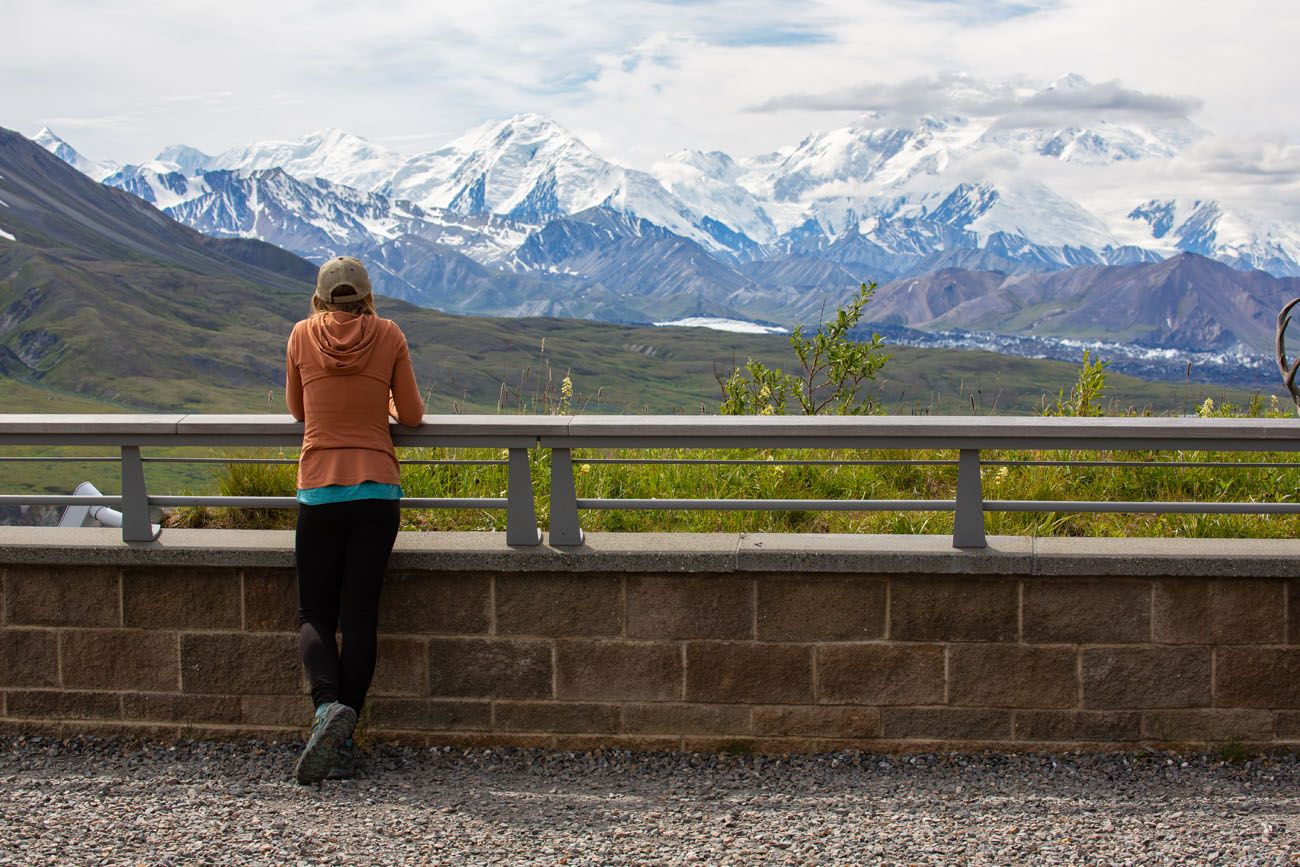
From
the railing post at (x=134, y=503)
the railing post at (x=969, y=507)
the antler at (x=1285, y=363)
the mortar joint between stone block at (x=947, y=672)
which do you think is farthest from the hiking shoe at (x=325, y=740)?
the antler at (x=1285, y=363)

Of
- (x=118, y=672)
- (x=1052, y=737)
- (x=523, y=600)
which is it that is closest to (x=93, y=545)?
(x=118, y=672)

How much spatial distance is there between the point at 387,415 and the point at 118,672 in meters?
1.59

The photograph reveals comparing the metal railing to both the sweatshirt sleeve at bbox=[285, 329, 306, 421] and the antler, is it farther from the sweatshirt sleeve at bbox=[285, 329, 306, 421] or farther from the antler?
the antler

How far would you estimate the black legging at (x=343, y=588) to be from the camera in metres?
4.65

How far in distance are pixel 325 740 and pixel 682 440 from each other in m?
1.63

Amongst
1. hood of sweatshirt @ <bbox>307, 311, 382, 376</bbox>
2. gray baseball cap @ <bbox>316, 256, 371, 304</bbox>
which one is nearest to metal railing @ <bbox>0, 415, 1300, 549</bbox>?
hood of sweatshirt @ <bbox>307, 311, 382, 376</bbox>

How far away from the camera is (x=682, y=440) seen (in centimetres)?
487

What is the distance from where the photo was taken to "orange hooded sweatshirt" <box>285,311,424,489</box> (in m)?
4.58

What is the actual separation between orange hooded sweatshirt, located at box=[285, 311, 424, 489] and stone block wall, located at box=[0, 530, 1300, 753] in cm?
58

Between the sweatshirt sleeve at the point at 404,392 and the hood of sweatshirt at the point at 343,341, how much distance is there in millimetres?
117

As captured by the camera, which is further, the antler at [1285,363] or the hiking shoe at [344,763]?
the antler at [1285,363]

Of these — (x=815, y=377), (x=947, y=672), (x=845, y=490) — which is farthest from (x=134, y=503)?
(x=815, y=377)

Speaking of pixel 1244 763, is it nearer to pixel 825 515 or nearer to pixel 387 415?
pixel 825 515

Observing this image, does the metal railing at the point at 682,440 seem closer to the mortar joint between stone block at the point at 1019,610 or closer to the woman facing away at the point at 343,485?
the mortar joint between stone block at the point at 1019,610
